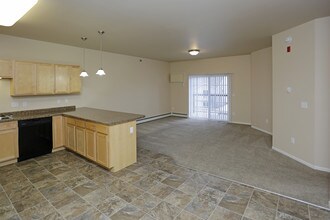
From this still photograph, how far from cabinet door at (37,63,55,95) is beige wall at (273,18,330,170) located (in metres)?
5.16

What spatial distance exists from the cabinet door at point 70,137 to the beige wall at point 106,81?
1000 millimetres

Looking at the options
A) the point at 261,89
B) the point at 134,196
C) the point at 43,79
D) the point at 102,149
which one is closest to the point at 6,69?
the point at 43,79

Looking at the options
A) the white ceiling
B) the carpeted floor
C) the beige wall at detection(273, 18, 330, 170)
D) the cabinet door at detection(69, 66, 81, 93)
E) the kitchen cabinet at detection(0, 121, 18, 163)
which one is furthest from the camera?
the cabinet door at detection(69, 66, 81, 93)

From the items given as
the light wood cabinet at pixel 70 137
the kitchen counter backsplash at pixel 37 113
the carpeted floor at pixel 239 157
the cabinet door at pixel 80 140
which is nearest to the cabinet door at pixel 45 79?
the kitchen counter backsplash at pixel 37 113

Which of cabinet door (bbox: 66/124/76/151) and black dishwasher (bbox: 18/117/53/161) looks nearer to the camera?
black dishwasher (bbox: 18/117/53/161)

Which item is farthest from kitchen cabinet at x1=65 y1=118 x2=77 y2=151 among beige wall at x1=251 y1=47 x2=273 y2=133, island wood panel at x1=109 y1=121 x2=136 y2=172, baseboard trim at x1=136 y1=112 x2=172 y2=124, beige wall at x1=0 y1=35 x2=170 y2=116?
beige wall at x1=251 y1=47 x2=273 y2=133

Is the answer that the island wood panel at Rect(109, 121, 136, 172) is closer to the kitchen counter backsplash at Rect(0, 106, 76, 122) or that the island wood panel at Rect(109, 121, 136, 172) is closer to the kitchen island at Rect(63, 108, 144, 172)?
the kitchen island at Rect(63, 108, 144, 172)

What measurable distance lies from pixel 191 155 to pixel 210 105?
4692 mm

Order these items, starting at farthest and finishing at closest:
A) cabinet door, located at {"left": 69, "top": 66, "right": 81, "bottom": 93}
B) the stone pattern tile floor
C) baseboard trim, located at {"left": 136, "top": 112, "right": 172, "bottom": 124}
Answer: baseboard trim, located at {"left": 136, "top": 112, "right": 172, "bottom": 124} < cabinet door, located at {"left": 69, "top": 66, "right": 81, "bottom": 93} < the stone pattern tile floor

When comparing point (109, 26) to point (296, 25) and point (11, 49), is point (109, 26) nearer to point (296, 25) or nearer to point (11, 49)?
point (11, 49)

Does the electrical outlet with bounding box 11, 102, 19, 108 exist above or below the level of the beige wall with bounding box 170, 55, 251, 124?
below

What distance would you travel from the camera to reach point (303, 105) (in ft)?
12.4

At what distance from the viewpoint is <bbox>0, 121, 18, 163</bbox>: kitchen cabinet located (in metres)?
3.71

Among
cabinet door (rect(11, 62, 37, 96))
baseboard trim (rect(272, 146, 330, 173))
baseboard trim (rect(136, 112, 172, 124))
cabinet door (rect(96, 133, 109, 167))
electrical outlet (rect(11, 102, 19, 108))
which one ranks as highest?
cabinet door (rect(11, 62, 37, 96))
